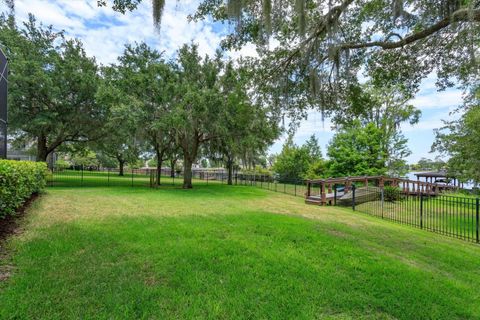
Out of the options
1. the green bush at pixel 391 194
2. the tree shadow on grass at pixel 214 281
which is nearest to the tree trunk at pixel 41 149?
the tree shadow on grass at pixel 214 281

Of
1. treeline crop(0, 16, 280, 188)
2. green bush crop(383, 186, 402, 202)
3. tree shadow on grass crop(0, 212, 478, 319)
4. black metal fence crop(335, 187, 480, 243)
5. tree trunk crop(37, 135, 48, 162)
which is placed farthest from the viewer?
tree trunk crop(37, 135, 48, 162)

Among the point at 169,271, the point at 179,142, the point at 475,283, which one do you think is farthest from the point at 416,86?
the point at 179,142

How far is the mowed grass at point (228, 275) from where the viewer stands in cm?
230

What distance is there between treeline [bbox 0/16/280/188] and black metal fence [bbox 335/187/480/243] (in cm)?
567

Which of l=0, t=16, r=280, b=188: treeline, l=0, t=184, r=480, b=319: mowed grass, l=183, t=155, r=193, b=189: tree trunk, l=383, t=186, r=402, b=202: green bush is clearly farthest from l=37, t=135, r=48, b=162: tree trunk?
l=383, t=186, r=402, b=202: green bush

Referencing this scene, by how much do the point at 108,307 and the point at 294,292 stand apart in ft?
6.06

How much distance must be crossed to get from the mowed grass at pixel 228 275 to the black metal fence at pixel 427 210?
2780mm

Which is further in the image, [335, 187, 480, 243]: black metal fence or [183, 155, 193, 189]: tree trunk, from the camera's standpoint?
[183, 155, 193, 189]: tree trunk

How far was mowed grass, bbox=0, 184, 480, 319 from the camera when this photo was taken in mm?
2303

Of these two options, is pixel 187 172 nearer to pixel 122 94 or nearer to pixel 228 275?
pixel 122 94

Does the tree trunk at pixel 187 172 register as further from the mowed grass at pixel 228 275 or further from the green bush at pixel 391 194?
the green bush at pixel 391 194

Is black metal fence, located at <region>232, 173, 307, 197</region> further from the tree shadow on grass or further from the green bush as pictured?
the tree shadow on grass

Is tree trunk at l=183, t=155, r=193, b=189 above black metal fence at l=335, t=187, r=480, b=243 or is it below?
above

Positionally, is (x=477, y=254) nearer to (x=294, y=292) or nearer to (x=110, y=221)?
(x=294, y=292)
